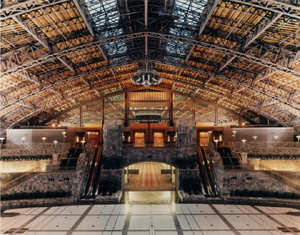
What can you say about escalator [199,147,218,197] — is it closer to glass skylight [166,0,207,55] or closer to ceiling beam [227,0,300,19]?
glass skylight [166,0,207,55]

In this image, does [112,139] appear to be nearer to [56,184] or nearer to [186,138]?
[56,184]

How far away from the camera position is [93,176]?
19.5 metres

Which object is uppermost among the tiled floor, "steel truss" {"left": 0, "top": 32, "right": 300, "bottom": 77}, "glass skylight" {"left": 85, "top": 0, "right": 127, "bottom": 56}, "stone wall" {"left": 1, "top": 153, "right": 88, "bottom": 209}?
"glass skylight" {"left": 85, "top": 0, "right": 127, "bottom": 56}

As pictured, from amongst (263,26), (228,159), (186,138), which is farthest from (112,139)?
(263,26)

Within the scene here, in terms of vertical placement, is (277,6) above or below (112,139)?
above

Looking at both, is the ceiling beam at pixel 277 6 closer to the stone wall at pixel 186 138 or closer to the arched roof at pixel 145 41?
the arched roof at pixel 145 41

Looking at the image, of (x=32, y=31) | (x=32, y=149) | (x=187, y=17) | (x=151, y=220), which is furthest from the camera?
(x=32, y=149)

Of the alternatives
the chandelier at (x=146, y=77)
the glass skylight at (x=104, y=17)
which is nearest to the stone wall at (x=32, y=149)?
the chandelier at (x=146, y=77)

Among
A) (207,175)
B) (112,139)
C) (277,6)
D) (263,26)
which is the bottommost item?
(207,175)

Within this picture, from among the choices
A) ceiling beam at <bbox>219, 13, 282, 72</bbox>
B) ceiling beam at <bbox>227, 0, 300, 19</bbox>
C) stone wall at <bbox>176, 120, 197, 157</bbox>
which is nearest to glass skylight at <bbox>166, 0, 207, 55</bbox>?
ceiling beam at <bbox>227, 0, 300, 19</bbox>

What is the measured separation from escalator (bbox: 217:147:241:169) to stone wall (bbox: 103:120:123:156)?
10.1 m

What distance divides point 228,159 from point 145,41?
1431 centimetres

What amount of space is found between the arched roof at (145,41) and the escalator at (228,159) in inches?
304

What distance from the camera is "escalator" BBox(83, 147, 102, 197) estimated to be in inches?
707
